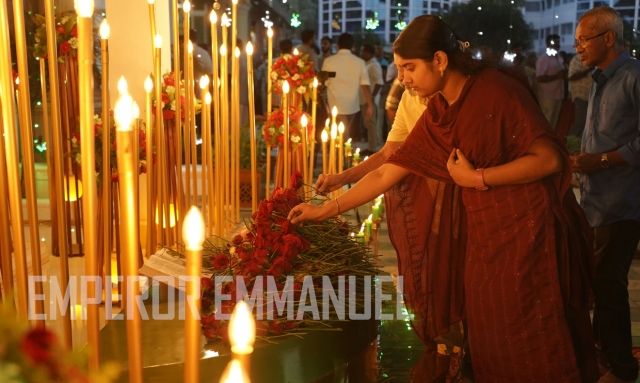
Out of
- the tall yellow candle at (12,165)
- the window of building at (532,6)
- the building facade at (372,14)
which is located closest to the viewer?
the tall yellow candle at (12,165)

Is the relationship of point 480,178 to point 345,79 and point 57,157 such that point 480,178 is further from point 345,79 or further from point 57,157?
point 345,79

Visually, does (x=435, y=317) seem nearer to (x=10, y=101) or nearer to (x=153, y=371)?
(x=153, y=371)

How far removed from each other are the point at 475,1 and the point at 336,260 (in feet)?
31.5

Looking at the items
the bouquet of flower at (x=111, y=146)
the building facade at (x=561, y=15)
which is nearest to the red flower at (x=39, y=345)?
the bouquet of flower at (x=111, y=146)

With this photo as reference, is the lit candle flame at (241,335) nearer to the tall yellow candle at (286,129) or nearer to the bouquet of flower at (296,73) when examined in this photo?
the tall yellow candle at (286,129)

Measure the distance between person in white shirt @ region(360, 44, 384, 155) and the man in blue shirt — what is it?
5.99 m

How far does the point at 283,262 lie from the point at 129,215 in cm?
126

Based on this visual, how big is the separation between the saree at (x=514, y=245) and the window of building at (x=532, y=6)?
956 cm

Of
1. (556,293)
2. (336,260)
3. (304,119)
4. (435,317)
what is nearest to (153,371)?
(336,260)

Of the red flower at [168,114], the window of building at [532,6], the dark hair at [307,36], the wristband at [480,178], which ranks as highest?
the window of building at [532,6]

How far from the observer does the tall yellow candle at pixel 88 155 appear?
897 millimetres

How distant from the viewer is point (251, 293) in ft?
6.67

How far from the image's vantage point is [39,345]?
0.65 m

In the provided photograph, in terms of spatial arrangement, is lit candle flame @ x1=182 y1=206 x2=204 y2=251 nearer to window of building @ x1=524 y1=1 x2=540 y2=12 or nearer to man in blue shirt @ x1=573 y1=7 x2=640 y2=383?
man in blue shirt @ x1=573 y1=7 x2=640 y2=383
